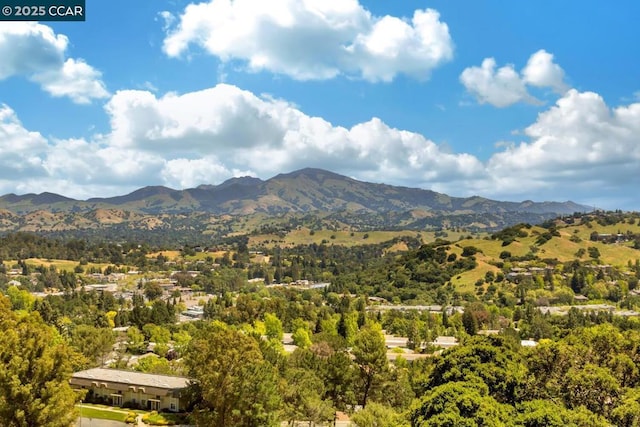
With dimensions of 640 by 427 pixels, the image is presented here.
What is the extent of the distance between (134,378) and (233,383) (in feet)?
53.4

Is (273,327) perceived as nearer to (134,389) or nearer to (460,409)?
(134,389)

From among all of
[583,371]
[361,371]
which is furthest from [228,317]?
[583,371]

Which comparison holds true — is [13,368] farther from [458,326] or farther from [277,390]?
[458,326]

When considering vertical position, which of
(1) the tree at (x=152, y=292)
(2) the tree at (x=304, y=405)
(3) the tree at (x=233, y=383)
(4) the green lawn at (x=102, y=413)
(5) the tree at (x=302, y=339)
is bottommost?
(1) the tree at (x=152, y=292)

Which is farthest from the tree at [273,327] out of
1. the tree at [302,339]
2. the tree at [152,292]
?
the tree at [152,292]

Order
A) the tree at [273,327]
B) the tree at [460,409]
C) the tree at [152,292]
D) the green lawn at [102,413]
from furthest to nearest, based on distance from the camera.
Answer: the tree at [152,292] → the tree at [273,327] → the green lawn at [102,413] → the tree at [460,409]

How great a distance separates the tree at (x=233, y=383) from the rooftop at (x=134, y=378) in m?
6.79

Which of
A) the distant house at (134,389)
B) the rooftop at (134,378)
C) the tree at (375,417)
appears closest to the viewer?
the tree at (375,417)

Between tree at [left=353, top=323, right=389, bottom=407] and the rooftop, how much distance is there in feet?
48.2

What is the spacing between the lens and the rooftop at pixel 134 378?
46281mm

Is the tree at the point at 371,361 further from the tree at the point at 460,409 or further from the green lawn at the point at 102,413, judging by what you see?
the green lawn at the point at 102,413

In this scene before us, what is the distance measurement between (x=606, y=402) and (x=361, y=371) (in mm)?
19360

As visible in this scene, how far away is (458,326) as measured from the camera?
106000mm

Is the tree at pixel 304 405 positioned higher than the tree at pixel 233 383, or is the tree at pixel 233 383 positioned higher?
the tree at pixel 233 383
